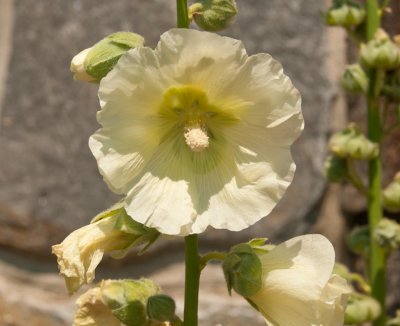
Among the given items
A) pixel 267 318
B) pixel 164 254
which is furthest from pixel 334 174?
pixel 267 318

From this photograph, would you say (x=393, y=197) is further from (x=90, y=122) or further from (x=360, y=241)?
(x=90, y=122)

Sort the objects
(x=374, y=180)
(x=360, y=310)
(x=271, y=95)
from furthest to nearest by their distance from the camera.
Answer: (x=374, y=180) → (x=360, y=310) → (x=271, y=95)

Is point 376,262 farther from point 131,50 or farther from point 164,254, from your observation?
point 131,50

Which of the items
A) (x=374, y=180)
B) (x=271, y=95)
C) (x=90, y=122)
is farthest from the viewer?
(x=90, y=122)

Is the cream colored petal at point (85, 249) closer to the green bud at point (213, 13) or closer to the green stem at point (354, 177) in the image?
the green bud at point (213, 13)

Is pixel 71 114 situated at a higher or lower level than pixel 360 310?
higher

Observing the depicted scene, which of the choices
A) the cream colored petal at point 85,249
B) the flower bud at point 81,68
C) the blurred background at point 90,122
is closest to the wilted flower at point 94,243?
the cream colored petal at point 85,249

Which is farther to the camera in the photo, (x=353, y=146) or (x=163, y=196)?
(x=353, y=146)

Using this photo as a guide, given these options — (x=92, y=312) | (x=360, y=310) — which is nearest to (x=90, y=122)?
(x=360, y=310)
